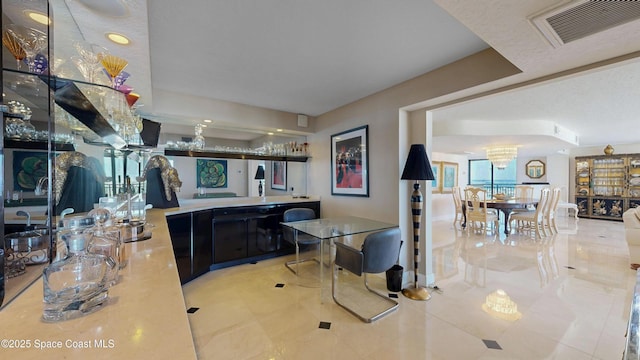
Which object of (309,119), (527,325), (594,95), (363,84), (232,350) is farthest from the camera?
(309,119)

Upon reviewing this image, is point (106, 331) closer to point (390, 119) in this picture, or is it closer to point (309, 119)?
point (390, 119)

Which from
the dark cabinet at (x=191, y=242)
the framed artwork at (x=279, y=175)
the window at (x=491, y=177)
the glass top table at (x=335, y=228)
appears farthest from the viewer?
the window at (x=491, y=177)

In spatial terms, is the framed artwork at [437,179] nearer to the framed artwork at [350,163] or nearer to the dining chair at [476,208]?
the dining chair at [476,208]

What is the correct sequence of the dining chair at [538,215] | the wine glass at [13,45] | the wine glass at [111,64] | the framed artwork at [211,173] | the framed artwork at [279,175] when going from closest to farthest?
the wine glass at [13,45], the wine glass at [111,64], the framed artwork at [211,173], the framed artwork at [279,175], the dining chair at [538,215]

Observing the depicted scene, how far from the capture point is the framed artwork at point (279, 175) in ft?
15.0

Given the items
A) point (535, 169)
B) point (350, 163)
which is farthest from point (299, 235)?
point (535, 169)

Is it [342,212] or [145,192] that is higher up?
[145,192]

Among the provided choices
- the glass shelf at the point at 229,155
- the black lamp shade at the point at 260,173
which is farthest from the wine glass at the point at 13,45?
the black lamp shade at the point at 260,173

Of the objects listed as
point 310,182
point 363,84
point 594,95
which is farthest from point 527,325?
point 310,182

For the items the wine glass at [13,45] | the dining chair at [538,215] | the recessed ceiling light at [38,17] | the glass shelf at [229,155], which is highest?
the recessed ceiling light at [38,17]

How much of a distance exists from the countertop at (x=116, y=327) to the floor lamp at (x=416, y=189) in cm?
249

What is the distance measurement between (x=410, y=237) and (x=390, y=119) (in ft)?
5.08

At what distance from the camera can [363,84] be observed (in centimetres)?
297

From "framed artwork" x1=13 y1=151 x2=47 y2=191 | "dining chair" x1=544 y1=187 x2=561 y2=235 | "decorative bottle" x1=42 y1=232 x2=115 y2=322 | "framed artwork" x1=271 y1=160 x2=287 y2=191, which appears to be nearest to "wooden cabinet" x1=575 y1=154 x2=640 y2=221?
"dining chair" x1=544 y1=187 x2=561 y2=235
